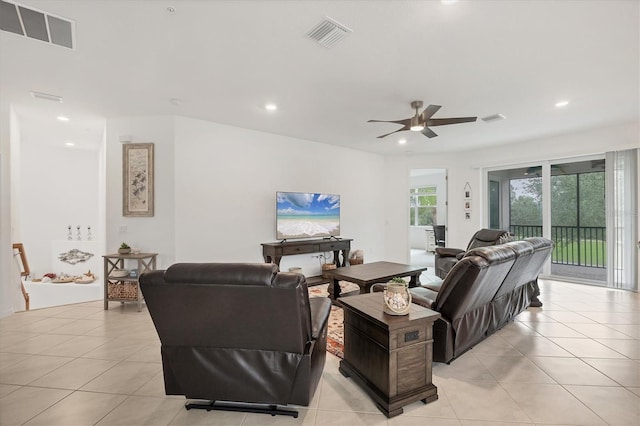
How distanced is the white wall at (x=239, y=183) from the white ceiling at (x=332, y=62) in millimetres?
482

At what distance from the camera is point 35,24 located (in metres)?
2.23

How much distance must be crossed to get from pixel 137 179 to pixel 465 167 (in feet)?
21.4

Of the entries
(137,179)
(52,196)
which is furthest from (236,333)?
(52,196)

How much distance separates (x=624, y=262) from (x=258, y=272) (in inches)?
243

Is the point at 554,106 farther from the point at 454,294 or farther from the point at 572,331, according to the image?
the point at 454,294

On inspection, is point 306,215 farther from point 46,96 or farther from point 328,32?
point 46,96

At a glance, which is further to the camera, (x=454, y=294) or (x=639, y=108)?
(x=639, y=108)

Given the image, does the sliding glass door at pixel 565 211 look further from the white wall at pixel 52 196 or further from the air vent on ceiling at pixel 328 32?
the white wall at pixel 52 196

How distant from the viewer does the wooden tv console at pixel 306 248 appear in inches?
190

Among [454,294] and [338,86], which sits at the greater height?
Result: [338,86]

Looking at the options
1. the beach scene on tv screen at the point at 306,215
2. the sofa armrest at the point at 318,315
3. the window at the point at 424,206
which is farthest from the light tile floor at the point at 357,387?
the window at the point at 424,206

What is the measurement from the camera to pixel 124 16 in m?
2.14

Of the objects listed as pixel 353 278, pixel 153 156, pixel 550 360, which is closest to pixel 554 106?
pixel 550 360

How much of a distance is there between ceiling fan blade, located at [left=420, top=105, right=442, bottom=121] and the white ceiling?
0.28 meters
